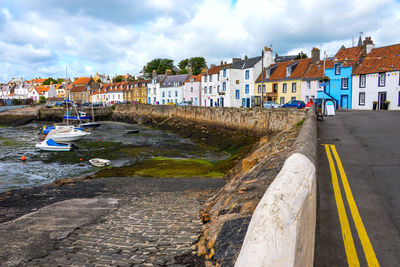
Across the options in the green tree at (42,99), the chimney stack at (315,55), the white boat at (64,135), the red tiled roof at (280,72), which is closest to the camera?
the white boat at (64,135)

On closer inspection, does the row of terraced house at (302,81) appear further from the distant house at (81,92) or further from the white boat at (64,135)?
the distant house at (81,92)

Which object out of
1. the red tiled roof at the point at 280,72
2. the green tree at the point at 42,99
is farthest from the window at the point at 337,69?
the green tree at the point at 42,99

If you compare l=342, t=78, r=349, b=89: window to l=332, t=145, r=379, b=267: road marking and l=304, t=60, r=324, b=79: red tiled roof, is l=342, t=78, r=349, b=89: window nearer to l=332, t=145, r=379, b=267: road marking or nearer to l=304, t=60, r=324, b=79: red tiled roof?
l=304, t=60, r=324, b=79: red tiled roof

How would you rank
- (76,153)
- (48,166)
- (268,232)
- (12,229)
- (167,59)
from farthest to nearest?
1. (167,59)
2. (76,153)
3. (48,166)
4. (12,229)
5. (268,232)

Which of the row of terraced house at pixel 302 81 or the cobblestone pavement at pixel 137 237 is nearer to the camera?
the cobblestone pavement at pixel 137 237

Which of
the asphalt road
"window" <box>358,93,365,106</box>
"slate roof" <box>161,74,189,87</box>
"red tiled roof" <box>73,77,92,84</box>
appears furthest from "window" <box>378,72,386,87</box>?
"red tiled roof" <box>73,77,92,84</box>

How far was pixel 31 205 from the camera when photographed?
38.4ft

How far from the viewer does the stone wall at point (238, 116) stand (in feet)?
97.2

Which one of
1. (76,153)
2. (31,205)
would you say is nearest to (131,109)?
(76,153)

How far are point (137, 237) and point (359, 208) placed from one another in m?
5.26

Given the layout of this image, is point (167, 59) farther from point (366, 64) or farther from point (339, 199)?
point (339, 199)

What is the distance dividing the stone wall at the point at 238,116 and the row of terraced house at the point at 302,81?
549cm

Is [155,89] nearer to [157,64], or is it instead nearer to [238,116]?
[157,64]

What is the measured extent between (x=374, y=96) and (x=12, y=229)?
1646 inches
